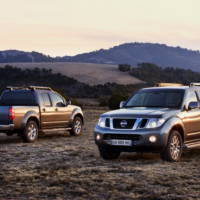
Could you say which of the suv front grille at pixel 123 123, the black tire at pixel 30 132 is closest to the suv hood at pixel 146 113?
the suv front grille at pixel 123 123

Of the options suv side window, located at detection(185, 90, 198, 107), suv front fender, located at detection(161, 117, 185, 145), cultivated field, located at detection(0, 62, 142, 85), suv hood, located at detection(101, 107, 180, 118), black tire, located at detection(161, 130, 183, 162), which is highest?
cultivated field, located at detection(0, 62, 142, 85)

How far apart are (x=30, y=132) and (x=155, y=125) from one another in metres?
6.29

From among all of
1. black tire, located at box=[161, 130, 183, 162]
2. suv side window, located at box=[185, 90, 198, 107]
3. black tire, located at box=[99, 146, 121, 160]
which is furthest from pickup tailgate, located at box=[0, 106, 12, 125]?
black tire, located at box=[161, 130, 183, 162]

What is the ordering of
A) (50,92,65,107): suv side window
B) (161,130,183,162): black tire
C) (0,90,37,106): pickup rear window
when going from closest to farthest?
(161,130,183,162): black tire
(0,90,37,106): pickup rear window
(50,92,65,107): suv side window

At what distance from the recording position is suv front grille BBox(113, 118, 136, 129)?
1127 centimetres

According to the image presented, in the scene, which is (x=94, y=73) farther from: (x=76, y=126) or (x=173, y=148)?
(x=173, y=148)

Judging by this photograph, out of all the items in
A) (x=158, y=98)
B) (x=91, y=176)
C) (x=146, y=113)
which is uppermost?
(x=158, y=98)

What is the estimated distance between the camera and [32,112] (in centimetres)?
1638

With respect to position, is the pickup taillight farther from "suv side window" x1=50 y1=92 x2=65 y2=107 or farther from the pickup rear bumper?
"suv side window" x1=50 y1=92 x2=65 y2=107

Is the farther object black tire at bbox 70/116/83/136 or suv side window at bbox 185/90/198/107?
black tire at bbox 70/116/83/136

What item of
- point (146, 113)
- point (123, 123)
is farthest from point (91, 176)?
point (146, 113)

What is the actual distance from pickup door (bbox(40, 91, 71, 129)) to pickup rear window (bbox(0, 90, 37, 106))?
14.8 inches

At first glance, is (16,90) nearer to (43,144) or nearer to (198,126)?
(43,144)

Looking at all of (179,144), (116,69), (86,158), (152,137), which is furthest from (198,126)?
(116,69)
